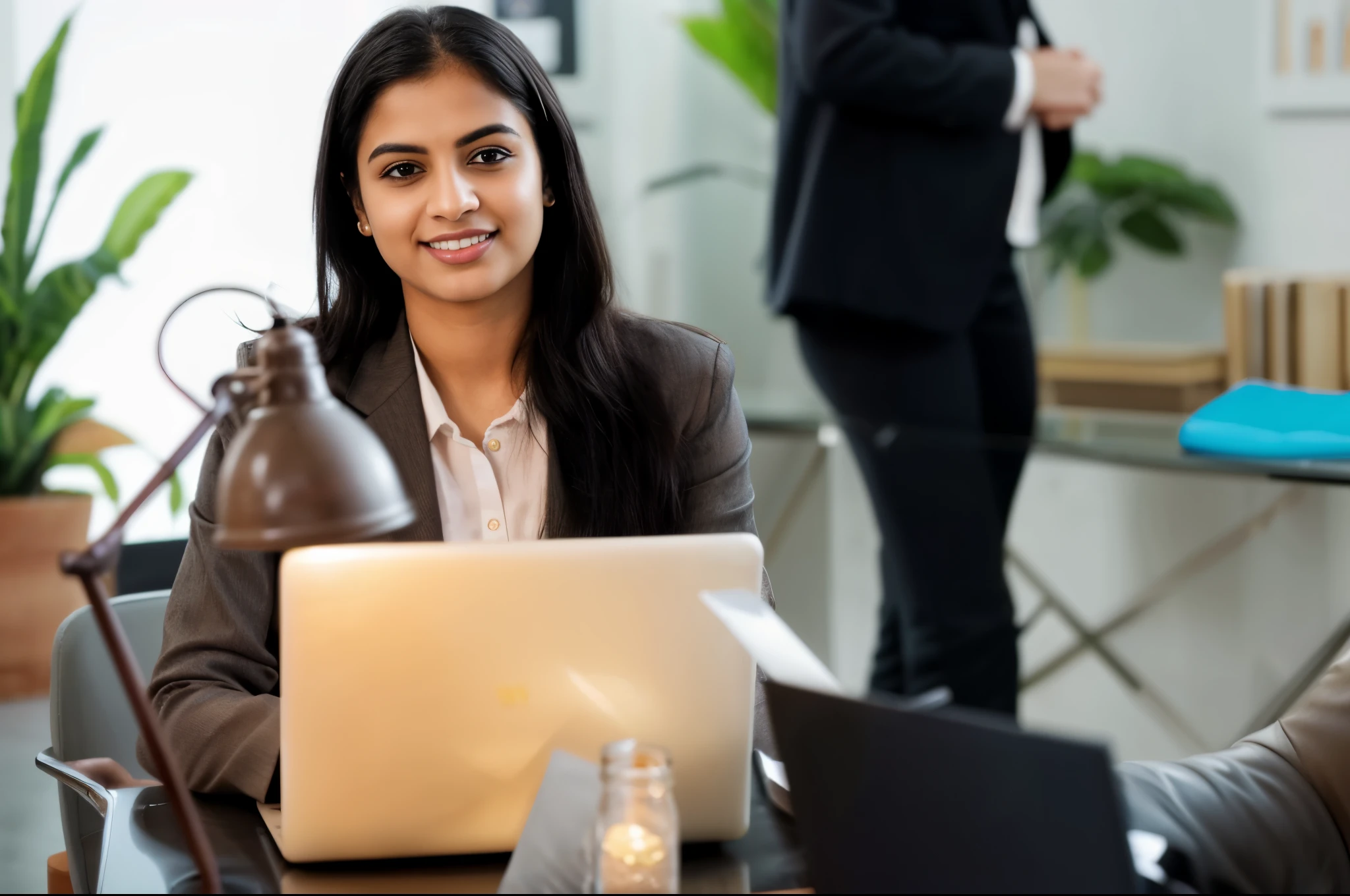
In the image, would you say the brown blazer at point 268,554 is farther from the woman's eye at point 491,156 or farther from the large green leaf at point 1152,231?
the large green leaf at point 1152,231

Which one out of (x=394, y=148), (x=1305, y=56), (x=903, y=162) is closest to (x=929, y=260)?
(x=903, y=162)

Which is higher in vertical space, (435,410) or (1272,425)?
(435,410)

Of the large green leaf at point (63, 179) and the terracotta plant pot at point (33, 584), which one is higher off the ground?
the large green leaf at point (63, 179)

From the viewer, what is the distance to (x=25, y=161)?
3395 mm

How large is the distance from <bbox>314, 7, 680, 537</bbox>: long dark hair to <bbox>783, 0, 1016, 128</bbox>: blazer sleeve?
87 cm

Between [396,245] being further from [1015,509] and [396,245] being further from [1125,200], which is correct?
[1125,200]

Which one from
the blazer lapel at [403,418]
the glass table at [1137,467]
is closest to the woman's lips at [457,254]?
the blazer lapel at [403,418]

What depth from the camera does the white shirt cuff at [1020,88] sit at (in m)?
2.45

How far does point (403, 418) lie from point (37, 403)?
2.44 metres

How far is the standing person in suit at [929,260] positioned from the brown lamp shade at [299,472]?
172 cm

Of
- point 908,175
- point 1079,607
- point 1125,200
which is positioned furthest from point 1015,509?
point 1125,200

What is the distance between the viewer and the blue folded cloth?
2.07m

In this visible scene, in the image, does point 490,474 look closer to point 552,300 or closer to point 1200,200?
point 552,300

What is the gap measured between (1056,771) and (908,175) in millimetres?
1883
